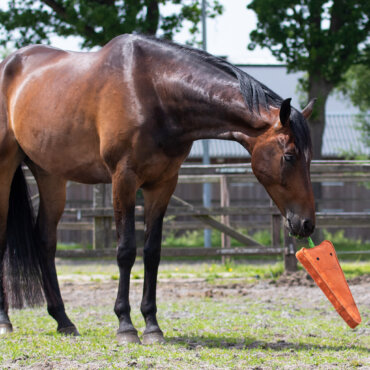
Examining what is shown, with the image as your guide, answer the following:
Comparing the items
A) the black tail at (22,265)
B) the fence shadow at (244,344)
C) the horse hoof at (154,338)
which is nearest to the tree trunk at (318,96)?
the black tail at (22,265)

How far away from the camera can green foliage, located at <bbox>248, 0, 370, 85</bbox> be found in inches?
557

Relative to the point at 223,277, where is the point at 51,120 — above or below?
above

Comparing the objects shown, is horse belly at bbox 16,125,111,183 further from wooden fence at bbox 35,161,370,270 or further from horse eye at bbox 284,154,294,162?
wooden fence at bbox 35,161,370,270

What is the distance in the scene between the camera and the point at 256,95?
3.95 metres

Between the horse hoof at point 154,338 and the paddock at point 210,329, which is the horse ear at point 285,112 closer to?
the paddock at point 210,329

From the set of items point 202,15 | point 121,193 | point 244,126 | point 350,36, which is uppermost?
point 202,15

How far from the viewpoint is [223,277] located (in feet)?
29.4

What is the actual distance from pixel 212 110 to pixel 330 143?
23.3 m

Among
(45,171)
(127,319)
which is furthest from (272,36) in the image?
(127,319)

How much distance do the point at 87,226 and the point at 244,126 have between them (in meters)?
9.11

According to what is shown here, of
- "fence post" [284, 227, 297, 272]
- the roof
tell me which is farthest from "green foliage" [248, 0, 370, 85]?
the roof

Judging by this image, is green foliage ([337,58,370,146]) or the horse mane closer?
the horse mane

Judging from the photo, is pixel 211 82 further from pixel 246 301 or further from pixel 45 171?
pixel 246 301

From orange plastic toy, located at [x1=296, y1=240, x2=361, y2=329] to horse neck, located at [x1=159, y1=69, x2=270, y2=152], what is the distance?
31.2 inches
